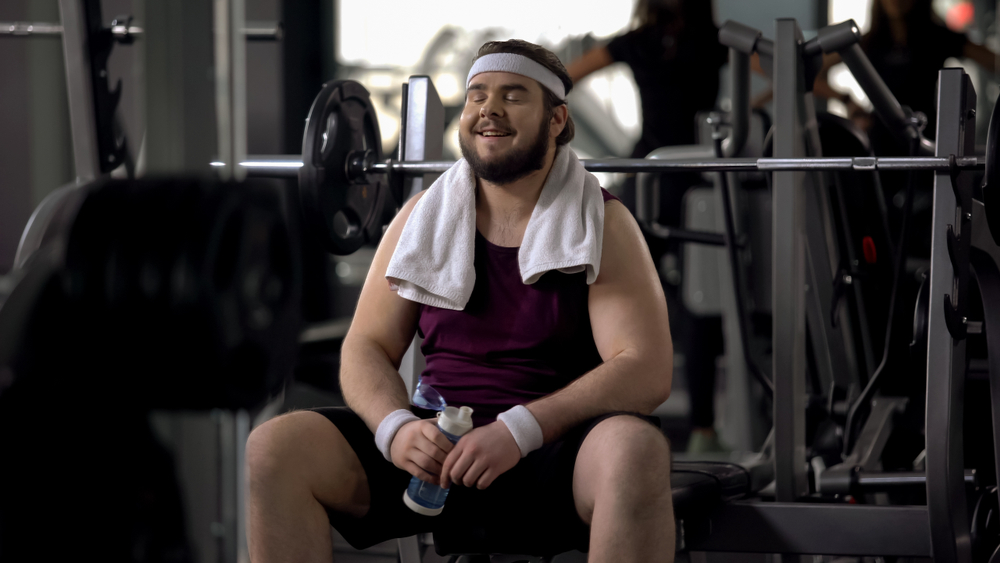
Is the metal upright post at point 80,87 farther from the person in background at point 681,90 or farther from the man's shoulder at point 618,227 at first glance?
the person in background at point 681,90

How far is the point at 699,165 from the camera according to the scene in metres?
1.68

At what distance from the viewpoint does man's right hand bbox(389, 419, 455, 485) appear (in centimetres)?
120

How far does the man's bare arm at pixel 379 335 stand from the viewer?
138 cm

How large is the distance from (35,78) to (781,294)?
1346mm

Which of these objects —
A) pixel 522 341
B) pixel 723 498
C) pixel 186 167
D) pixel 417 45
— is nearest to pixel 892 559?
pixel 723 498

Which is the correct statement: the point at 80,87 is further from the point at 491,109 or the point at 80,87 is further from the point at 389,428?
the point at 389,428

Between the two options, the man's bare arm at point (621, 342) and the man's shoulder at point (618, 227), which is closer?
the man's bare arm at point (621, 342)

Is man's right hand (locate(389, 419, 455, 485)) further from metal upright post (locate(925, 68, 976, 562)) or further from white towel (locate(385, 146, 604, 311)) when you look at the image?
metal upright post (locate(925, 68, 976, 562))

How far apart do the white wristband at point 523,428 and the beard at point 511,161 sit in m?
0.38

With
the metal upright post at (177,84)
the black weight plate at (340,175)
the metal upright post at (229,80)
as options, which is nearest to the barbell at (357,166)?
the black weight plate at (340,175)

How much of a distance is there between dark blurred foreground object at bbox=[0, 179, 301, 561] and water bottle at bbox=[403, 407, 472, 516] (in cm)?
72

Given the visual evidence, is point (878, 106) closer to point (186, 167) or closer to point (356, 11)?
point (186, 167)

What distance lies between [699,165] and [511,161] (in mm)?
429

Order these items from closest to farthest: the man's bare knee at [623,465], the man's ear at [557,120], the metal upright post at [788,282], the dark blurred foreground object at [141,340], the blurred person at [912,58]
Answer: the dark blurred foreground object at [141,340]
the man's bare knee at [623,465]
the man's ear at [557,120]
the metal upright post at [788,282]
the blurred person at [912,58]
